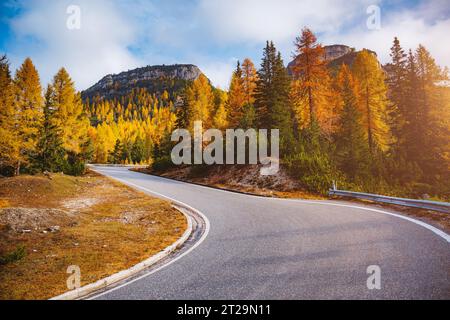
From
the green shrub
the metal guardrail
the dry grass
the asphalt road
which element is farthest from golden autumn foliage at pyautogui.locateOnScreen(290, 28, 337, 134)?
the asphalt road

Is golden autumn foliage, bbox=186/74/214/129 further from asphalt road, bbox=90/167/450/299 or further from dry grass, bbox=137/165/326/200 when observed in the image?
asphalt road, bbox=90/167/450/299

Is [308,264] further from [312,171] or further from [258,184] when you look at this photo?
[258,184]

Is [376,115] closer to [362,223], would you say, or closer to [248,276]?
[362,223]

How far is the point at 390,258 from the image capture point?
17.5 feet

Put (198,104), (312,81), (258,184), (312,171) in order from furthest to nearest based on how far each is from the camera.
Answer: (198,104) → (312,81) → (258,184) → (312,171)

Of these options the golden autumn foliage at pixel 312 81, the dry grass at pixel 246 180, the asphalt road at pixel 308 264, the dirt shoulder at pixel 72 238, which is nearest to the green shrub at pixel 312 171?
the dry grass at pixel 246 180

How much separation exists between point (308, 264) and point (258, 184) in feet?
48.9

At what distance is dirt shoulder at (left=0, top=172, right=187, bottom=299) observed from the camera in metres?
5.43

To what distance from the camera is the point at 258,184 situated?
2012 centimetres

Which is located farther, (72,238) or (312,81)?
(312,81)

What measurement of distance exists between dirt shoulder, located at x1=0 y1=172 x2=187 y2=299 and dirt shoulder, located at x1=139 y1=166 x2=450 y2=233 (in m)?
7.68

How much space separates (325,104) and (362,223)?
67.2 feet

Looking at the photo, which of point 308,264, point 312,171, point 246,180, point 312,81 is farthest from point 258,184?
point 308,264
